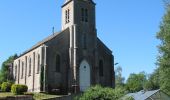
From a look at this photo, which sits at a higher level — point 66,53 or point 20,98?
point 66,53

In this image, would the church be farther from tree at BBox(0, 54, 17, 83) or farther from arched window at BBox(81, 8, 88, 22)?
tree at BBox(0, 54, 17, 83)

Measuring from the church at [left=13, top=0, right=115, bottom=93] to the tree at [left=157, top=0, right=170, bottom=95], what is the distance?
2532 centimetres

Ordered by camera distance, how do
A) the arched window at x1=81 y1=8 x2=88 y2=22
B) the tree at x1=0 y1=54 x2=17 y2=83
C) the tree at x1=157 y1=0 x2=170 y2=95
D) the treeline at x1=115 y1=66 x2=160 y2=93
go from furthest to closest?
the treeline at x1=115 y1=66 x2=160 y2=93, the tree at x1=0 y1=54 x2=17 y2=83, the arched window at x1=81 y1=8 x2=88 y2=22, the tree at x1=157 y1=0 x2=170 y2=95

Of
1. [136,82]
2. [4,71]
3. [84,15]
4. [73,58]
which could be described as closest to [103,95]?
[73,58]

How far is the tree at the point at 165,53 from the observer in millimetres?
35688

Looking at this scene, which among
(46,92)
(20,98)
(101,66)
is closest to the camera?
(20,98)

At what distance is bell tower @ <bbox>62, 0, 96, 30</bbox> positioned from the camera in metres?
63.2

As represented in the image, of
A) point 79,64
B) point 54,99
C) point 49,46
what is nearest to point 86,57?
point 79,64

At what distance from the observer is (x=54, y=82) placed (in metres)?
60.9

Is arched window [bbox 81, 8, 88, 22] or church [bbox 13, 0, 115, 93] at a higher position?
arched window [bbox 81, 8, 88, 22]

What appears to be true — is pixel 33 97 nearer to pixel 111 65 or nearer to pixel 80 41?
pixel 80 41

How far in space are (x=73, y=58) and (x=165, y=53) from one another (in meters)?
26.5

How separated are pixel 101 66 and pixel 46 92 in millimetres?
12387

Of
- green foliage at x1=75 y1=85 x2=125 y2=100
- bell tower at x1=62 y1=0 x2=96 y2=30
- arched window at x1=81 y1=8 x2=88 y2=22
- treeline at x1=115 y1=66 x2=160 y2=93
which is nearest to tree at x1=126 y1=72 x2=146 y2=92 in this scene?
treeline at x1=115 y1=66 x2=160 y2=93
